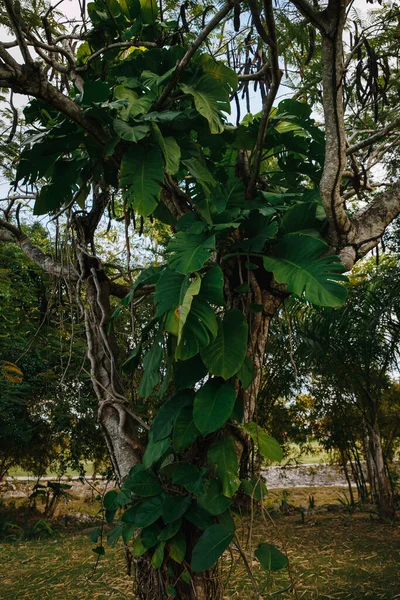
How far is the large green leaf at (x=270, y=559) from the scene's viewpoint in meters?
1.79

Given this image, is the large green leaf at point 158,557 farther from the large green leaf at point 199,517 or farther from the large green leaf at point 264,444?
the large green leaf at point 264,444

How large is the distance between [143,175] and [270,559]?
4.78 feet

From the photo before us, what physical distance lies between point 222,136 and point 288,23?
1043 millimetres

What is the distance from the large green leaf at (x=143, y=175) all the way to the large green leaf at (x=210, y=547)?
115 centimetres

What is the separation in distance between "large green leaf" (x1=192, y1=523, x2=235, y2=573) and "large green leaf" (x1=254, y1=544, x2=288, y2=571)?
6.1 inches

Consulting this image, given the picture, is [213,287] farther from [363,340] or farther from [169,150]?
[363,340]

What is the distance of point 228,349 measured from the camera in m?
1.85

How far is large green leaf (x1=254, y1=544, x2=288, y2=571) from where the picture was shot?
5.88 ft

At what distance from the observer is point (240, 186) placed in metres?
2.18

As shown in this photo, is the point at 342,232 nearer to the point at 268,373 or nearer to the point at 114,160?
the point at 114,160

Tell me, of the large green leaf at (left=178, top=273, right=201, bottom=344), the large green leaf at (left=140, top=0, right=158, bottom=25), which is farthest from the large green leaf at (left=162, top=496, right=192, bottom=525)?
the large green leaf at (left=140, top=0, right=158, bottom=25)

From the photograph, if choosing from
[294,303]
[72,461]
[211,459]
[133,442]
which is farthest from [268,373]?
[211,459]

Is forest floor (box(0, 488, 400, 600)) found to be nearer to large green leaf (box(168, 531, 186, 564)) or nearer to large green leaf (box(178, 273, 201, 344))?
large green leaf (box(168, 531, 186, 564))

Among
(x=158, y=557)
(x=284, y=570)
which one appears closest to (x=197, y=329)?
(x=158, y=557)
